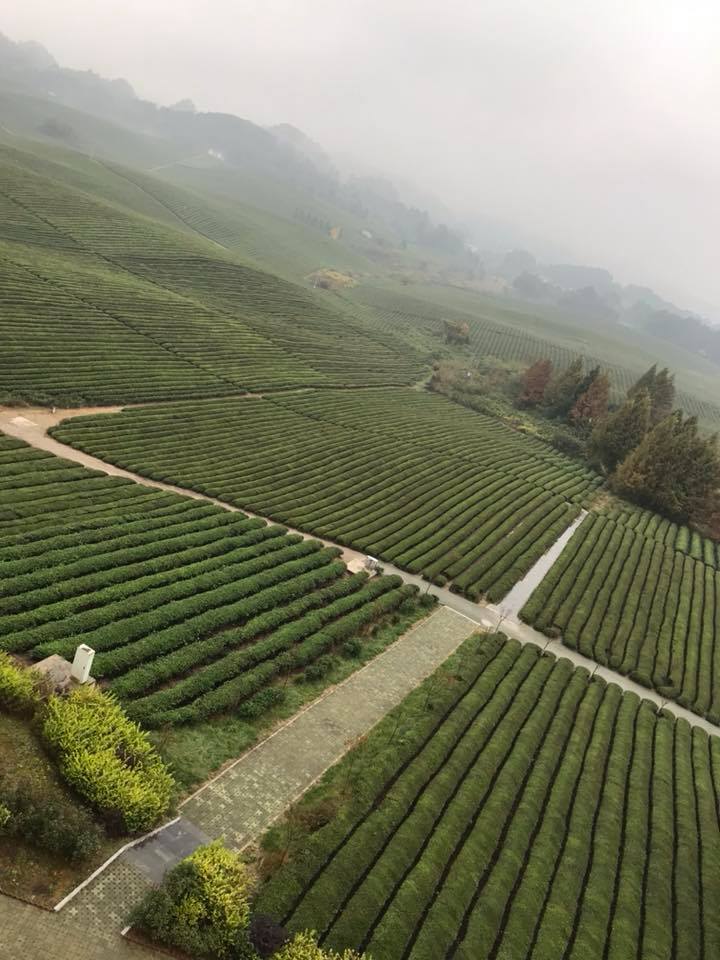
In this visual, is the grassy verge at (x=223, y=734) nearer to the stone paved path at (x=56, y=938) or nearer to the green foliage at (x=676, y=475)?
the stone paved path at (x=56, y=938)

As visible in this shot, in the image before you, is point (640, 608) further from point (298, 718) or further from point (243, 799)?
point (243, 799)

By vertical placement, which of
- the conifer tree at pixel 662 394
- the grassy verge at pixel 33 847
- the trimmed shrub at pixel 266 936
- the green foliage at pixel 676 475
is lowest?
the grassy verge at pixel 33 847

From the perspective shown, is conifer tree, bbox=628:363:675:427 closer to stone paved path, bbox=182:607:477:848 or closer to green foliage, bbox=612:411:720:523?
green foliage, bbox=612:411:720:523

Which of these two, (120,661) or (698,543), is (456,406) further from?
(120,661)

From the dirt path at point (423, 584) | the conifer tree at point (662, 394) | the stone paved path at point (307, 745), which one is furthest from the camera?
the conifer tree at point (662, 394)

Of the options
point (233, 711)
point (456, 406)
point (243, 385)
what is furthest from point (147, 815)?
point (456, 406)

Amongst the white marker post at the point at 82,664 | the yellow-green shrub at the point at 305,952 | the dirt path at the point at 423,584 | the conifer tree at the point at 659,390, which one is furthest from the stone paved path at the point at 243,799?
the conifer tree at the point at 659,390
